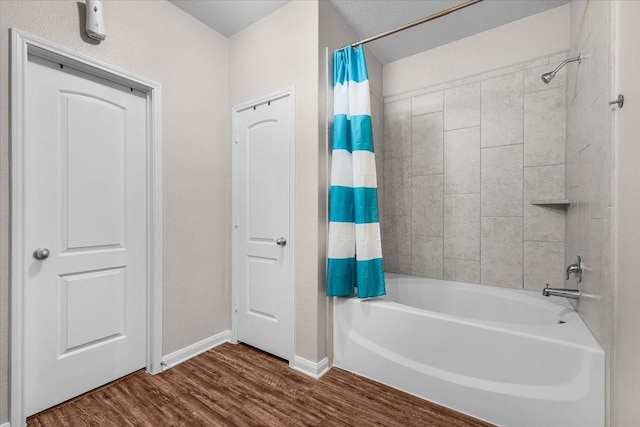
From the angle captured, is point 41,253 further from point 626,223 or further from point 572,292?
point 572,292

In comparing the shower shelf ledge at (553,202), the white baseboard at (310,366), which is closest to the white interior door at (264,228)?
the white baseboard at (310,366)

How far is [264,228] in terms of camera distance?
220 cm

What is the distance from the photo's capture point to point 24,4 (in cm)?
139

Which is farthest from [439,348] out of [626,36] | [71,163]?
[71,163]

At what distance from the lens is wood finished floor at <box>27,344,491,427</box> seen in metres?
1.47

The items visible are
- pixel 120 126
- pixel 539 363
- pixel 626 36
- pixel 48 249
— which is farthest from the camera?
pixel 120 126

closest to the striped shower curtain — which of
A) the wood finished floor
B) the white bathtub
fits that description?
the white bathtub

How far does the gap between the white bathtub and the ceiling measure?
2.14 meters

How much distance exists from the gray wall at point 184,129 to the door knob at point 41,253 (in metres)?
0.61

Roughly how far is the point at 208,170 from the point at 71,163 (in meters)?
0.85

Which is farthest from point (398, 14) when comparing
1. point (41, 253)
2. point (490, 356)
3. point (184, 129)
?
point (41, 253)

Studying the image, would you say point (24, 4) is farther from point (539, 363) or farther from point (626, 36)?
point (539, 363)

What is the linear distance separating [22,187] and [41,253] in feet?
1.17

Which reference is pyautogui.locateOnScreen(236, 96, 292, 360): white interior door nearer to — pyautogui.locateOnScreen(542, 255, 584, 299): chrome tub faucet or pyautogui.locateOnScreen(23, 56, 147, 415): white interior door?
pyautogui.locateOnScreen(23, 56, 147, 415): white interior door
